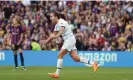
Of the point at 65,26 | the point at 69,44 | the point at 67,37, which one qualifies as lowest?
the point at 69,44

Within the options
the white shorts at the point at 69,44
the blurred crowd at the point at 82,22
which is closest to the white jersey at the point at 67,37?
the white shorts at the point at 69,44

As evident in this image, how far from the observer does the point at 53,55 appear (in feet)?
83.6

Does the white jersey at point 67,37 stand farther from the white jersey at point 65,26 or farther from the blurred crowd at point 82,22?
the blurred crowd at point 82,22

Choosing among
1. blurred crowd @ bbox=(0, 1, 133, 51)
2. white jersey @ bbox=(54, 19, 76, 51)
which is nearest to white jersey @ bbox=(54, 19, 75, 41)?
white jersey @ bbox=(54, 19, 76, 51)

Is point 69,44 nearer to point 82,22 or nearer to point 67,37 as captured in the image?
point 67,37

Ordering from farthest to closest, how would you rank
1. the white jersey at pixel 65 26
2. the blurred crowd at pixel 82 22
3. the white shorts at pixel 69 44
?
the blurred crowd at pixel 82 22
the white shorts at pixel 69 44
the white jersey at pixel 65 26

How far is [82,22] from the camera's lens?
93.5 feet

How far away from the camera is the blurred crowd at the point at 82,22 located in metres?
26.9

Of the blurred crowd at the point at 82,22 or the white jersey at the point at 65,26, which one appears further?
the blurred crowd at the point at 82,22

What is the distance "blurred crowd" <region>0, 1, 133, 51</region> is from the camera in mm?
26922

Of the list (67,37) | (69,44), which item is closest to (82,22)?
(67,37)

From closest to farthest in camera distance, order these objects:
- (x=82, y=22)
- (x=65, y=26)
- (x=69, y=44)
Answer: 1. (x=65, y=26)
2. (x=69, y=44)
3. (x=82, y=22)

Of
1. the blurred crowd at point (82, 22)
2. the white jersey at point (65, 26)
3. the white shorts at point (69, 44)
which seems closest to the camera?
the white jersey at point (65, 26)

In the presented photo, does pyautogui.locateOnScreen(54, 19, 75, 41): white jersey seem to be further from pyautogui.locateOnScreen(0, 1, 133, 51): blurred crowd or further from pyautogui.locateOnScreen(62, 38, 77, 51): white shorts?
pyautogui.locateOnScreen(0, 1, 133, 51): blurred crowd
